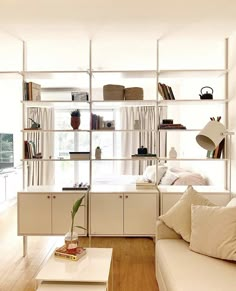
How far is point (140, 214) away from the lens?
3232 millimetres

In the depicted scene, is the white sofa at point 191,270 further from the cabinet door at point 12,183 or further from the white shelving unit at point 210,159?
the cabinet door at point 12,183

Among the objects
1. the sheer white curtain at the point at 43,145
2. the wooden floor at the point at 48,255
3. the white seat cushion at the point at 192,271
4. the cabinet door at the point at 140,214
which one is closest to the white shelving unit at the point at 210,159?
the cabinet door at the point at 140,214

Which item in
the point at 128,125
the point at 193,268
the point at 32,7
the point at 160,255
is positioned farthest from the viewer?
the point at 128,125

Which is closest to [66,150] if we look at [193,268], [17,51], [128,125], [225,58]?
[128,125]

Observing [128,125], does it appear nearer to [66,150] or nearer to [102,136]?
[102,136]

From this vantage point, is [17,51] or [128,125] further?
[128,125]

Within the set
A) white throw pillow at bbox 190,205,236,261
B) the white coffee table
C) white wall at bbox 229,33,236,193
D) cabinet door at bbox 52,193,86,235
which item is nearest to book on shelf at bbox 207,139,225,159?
white wall at bbox 229,33,236,193

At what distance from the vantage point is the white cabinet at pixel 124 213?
10.6 feet

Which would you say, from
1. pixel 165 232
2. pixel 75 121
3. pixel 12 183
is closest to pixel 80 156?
pixel 75 121

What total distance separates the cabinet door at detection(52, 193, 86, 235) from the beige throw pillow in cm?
104

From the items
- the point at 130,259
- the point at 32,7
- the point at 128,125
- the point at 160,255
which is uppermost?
the point at 32,7

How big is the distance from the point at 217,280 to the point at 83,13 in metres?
2.50

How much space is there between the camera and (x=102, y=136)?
21.7 feet

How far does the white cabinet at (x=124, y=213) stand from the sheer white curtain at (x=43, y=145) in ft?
12.1
